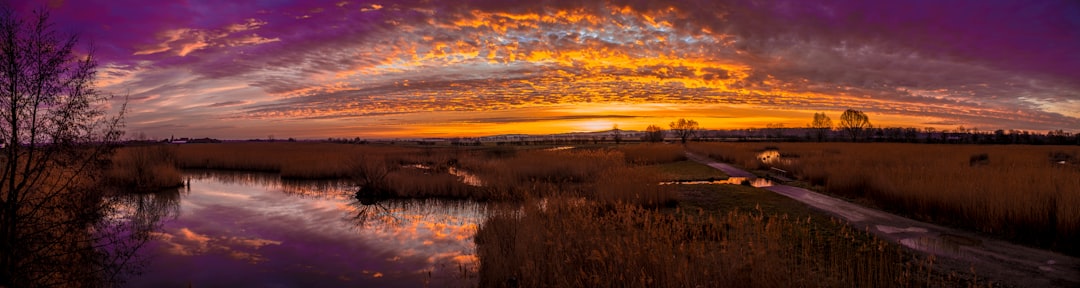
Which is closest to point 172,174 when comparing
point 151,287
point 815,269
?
point 151,287

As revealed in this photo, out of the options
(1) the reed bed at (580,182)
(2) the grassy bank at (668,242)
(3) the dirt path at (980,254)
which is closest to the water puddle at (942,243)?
(3) the dirt path at (980,254)

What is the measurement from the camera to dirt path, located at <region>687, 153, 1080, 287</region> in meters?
5.89

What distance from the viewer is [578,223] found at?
25.9 ft

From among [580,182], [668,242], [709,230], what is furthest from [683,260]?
[580,182]

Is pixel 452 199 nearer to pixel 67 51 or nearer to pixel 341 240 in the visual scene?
pixel 341 240

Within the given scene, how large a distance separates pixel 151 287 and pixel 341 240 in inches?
154

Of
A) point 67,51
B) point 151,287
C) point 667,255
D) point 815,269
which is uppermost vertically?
point 67,51

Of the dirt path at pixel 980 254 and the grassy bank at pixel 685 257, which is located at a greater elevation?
the grassy bank at pixel 685 257

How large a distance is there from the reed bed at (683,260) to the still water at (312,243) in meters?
1.26

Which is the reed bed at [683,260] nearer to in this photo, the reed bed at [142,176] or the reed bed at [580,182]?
the reed bed at [580,182]

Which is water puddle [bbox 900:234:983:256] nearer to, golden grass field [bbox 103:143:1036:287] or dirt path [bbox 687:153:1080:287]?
dirt path [bbox 687:153:1080:287]

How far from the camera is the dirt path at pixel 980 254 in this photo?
19.3ft

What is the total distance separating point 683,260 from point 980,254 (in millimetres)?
5613

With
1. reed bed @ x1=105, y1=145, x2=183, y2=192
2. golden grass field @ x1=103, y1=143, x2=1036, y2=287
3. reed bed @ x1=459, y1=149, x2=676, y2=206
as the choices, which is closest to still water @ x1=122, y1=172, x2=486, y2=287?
golden grass field @ x1=103, y1=143, x2=1036, y2=287
